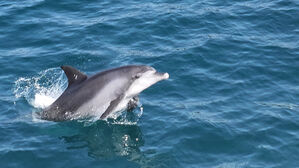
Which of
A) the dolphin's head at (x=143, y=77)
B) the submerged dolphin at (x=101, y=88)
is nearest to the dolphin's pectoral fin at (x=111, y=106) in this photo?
the submerged dolphin at (x=101, y=88)

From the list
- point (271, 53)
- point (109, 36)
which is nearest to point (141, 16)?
point (109, 36)

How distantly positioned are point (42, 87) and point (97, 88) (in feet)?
12.7

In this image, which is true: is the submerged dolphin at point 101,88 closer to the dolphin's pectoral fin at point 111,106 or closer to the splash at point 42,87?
the dolphin's pectoral fin at point 111,106

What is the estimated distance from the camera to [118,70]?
18375 mm

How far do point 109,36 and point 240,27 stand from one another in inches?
255

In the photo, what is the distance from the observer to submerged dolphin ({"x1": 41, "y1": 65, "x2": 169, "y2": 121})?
59.9 ft

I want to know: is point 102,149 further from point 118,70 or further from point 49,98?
point 49,98

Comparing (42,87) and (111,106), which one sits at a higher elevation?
(111,106)

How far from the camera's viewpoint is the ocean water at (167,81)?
Answer: 1694 cm

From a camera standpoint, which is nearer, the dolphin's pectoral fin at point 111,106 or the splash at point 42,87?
the dolphin's pectoral fin at point 111,106

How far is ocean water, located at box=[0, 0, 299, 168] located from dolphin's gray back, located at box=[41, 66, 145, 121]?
30.7 inches

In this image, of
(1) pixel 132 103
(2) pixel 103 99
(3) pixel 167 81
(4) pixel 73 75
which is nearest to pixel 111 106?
(2) pixel 103 99

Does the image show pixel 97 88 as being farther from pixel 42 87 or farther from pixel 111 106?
pixel 42 87

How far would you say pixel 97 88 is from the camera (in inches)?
719
